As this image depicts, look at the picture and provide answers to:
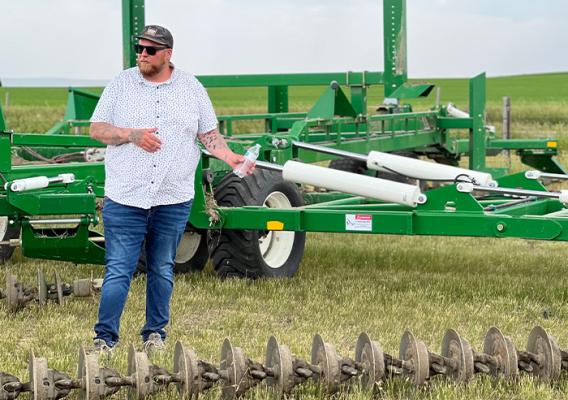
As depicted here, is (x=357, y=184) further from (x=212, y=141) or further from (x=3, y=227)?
(x=3, y=227)

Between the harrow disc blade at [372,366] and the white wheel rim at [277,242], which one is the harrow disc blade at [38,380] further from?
the white wheel rim at [277,242]

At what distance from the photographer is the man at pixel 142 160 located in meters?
5.26

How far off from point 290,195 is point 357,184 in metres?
1.44

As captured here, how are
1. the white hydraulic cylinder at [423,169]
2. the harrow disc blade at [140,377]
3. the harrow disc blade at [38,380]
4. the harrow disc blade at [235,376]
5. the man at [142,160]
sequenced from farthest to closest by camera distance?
1. the white hydraulic cylinder at [423,169]
2. the man at [142,160]
3. the harrow disc blade at [235,376]
4. the harrow disc blade at [140,377]
5. the harrow disc blade at [38,380]

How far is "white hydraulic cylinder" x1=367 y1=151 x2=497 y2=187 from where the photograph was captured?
701 cm

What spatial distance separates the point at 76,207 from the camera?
22.5 ft

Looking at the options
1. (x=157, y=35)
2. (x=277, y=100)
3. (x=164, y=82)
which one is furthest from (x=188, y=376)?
(x=277, y=100)

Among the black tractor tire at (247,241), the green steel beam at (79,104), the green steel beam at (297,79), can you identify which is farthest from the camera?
the green steel beam at (79,104)

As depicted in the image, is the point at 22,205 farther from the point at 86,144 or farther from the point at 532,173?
the point at 532,173

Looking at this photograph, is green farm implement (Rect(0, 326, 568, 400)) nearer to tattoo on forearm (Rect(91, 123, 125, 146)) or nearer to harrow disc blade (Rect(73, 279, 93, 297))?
tattoo on forearm (Rect(91, 123, 125, 146))

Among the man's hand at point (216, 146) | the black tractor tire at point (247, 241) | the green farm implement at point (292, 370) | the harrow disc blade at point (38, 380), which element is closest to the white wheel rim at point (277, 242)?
the black tractor tire at point (247, 241)

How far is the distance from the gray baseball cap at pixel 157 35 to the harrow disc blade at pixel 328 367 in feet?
5.58

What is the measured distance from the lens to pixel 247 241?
7.68 metres

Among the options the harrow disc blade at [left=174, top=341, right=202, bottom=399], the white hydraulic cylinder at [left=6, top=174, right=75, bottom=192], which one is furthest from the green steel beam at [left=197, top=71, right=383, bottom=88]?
the harrow disc blade at [left=174, top=341, right=202, bottom=399]
